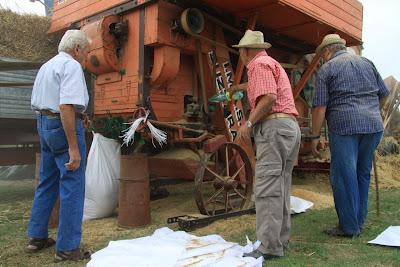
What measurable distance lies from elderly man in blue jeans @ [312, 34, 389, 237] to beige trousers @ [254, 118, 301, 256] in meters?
0.74

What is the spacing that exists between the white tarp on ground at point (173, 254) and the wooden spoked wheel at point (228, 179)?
110 centimetres

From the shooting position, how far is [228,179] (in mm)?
4531

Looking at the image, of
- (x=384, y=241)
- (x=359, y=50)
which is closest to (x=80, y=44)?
(x=384, y=241)

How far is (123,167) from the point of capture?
4.31 metres

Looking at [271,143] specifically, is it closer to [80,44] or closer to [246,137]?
[246,137]

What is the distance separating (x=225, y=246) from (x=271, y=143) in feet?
2.91

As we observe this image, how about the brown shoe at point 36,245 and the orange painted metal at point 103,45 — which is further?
the orange painted metal at point 103,45

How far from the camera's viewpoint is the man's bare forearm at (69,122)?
2.99 meters

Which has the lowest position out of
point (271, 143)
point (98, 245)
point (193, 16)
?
point (98, 245)

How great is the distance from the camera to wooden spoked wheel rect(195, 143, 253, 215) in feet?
14.8

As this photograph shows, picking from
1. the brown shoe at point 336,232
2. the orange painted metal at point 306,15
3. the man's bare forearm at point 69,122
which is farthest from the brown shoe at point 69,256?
the orange painted metal at point 306,15

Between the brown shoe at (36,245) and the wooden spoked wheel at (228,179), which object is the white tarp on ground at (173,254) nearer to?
the brown shoe at (36,245)

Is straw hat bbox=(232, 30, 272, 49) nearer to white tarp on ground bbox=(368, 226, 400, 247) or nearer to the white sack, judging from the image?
white tarp on ground bbox=(368, 226, 400, 247)

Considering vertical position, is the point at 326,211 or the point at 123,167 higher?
the point at 123,167
